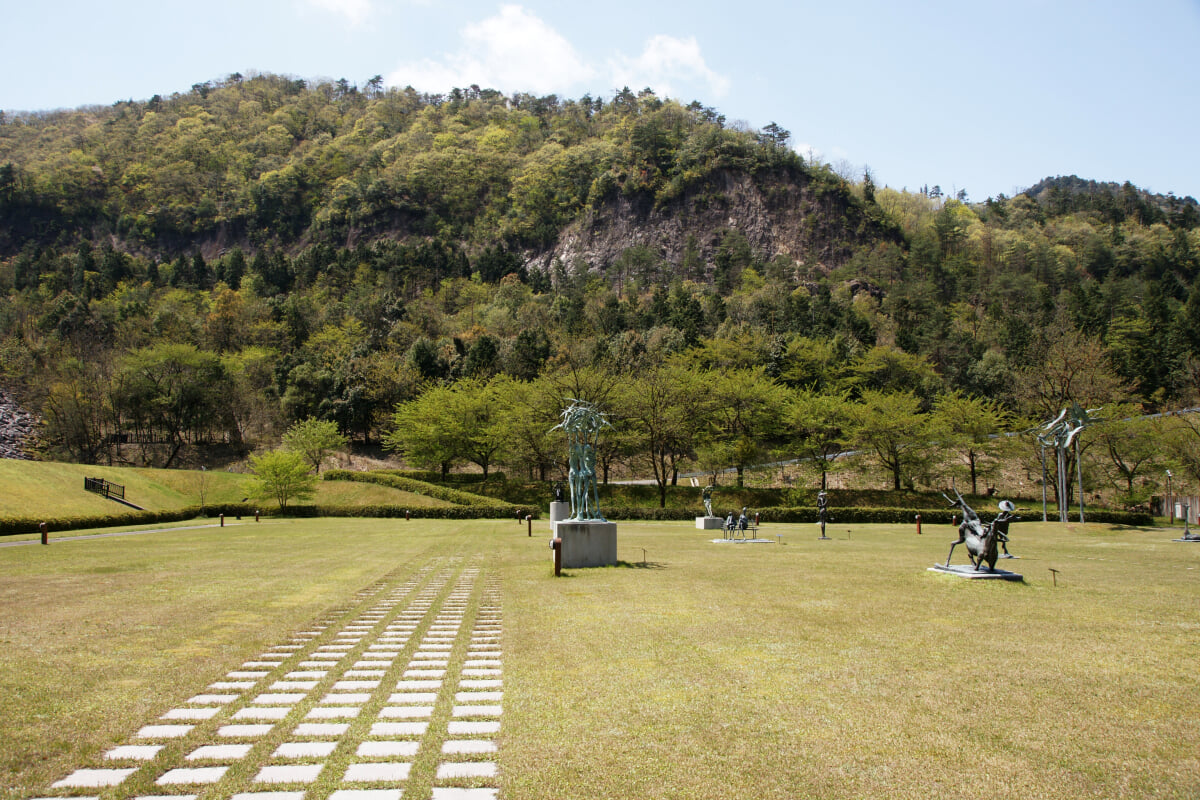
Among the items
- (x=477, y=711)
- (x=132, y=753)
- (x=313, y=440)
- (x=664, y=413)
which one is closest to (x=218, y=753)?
(x=132, y=753)

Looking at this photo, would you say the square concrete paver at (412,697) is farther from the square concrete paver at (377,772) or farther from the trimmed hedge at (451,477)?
the trimmed hedge at (451,477)

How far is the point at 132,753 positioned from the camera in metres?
5.27

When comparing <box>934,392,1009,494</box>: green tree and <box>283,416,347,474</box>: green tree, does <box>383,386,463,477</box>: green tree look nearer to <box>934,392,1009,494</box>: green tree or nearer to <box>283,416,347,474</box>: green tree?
<box>283,416,347,474</box>: green tree

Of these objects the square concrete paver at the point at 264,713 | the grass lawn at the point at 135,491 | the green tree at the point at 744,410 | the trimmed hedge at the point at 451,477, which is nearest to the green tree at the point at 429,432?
the trimmed hedge at the point at 451,477

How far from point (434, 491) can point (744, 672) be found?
42.9 metres

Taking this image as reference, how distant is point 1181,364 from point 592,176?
85422 millimetres

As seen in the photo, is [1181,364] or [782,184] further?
[782,184]

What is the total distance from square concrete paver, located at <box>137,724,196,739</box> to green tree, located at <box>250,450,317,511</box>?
40.2m

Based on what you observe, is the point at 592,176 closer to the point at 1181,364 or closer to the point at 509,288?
the point at 509,288

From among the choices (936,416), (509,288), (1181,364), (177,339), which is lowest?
(936,416)

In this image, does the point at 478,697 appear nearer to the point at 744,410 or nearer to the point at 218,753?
the point at 218,753

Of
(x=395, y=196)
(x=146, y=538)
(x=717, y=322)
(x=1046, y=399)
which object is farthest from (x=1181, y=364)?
(x=395, y=196)

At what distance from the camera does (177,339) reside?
7662 cm

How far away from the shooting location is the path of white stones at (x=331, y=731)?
4.73 meters
